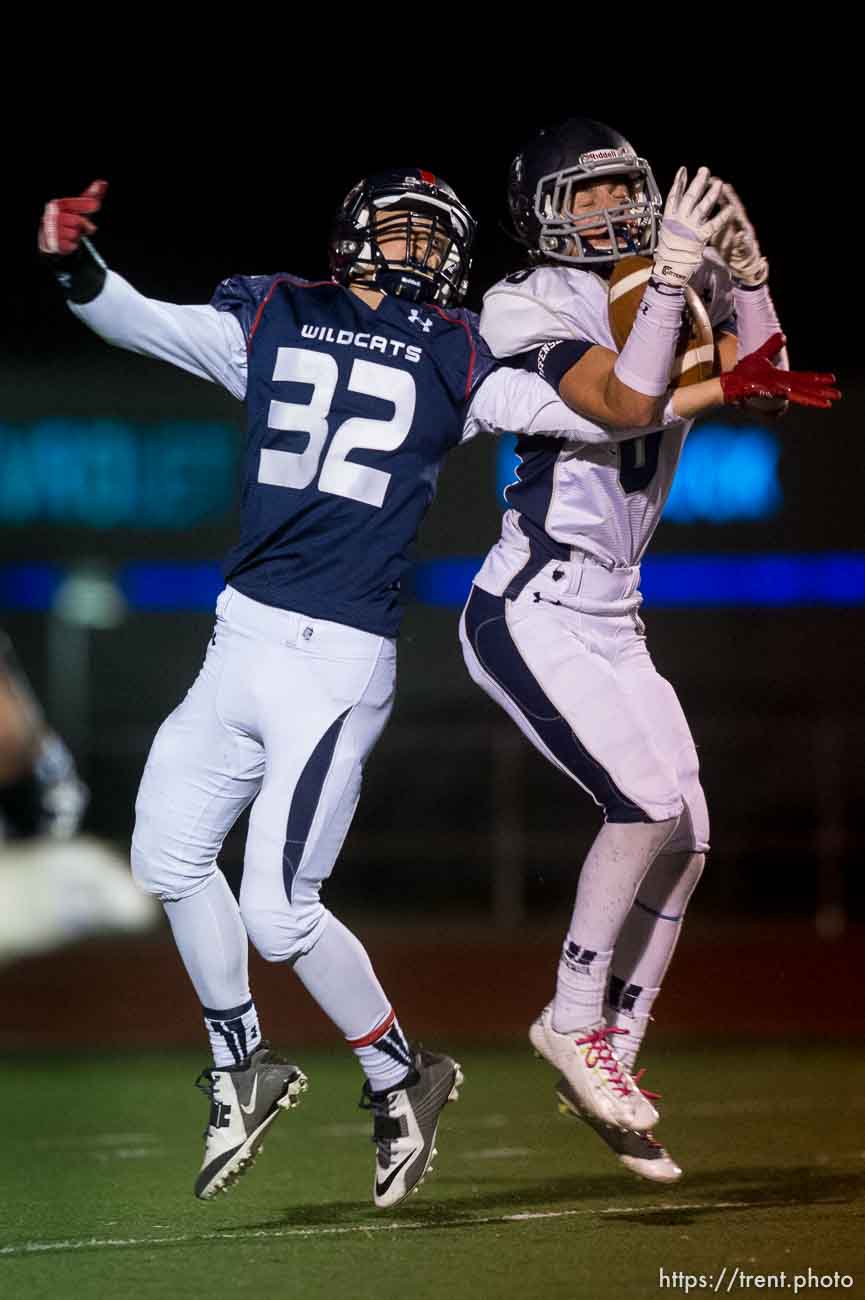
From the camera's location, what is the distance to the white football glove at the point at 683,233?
136 inches

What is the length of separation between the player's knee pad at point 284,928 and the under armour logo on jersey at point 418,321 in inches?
46.7

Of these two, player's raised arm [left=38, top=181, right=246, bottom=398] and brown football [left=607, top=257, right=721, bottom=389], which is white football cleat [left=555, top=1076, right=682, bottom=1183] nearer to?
brown football [left=607, top=257, right=721, bottom=389]

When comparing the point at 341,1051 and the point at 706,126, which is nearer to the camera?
the point at 341,1051

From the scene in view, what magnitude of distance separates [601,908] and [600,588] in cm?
66

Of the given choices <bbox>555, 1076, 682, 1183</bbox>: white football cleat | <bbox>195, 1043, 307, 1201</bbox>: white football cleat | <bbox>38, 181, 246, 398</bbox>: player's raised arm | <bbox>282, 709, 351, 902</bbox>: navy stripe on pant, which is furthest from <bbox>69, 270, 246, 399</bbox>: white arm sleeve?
<bbox>555, 1076, 682, 1183</bbox>: white football cleat

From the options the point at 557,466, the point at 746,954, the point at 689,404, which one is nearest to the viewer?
the point at 689,404

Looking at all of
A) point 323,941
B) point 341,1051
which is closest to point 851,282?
point 341,1051

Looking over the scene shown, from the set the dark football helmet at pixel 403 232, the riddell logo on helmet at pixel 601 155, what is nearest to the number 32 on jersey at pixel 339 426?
the dark football helmet at pixel 403 232

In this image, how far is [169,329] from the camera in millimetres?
3717

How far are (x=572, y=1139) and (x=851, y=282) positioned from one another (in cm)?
885

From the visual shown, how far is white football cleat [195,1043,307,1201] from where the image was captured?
12.5 feet

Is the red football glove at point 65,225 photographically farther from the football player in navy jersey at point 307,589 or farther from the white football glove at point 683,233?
the white football glove at point 683,233

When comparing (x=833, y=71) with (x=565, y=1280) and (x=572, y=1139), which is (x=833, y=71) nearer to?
(x=572, y=1139)

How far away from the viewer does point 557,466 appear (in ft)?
12.7
